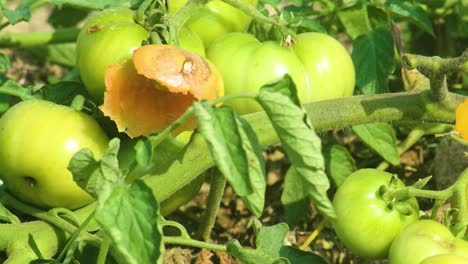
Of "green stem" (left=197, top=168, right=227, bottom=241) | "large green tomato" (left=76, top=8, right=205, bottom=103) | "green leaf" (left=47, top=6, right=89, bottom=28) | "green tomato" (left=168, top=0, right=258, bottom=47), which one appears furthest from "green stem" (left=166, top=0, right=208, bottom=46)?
"green leaf" (left=47, top=6, right=89, bottom=28)

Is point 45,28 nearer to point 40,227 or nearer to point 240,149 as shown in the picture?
point 40,227

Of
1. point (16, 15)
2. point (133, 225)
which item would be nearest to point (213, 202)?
point (16, 15)

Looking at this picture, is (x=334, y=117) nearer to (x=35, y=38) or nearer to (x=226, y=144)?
(x=226, y=144)

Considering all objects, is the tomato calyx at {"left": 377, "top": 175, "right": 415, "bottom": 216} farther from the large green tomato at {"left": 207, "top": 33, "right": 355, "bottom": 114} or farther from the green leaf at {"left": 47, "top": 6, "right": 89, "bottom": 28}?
the green leaf at {"left": 47, "top": 6, "right": 89, "bottom": 28}

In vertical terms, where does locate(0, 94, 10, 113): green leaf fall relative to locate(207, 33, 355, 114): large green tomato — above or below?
below

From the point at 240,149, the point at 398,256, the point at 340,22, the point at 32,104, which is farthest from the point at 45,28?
the point at 240,149

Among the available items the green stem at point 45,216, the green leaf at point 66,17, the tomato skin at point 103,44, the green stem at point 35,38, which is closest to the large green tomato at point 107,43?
the tomato skin at point 103,44
